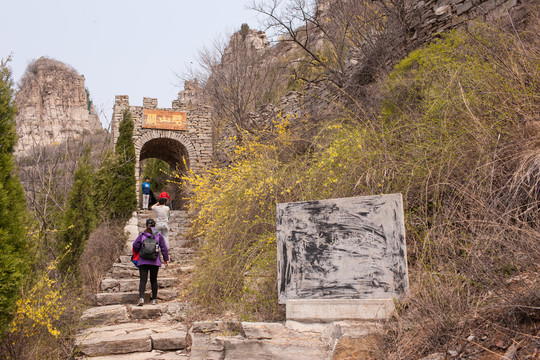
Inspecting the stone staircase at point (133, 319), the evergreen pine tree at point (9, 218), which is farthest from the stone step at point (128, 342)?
the evergreen pine tree at point (9, 218)

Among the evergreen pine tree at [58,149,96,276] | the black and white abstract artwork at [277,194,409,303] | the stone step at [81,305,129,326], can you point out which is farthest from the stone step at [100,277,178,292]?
the black and white abstract artwork at [277,194,409,303]

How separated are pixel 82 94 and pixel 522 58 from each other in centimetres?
4849

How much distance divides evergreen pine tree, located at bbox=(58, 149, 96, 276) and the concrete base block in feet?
14.9

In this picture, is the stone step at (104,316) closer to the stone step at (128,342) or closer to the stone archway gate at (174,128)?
the stone step at (128,342)

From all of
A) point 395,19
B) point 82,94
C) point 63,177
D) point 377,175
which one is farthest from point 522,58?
point 82,94

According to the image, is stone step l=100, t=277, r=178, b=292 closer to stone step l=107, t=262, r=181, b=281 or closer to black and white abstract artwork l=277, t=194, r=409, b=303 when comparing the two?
stone step l=107, t=262, r=181, b=281

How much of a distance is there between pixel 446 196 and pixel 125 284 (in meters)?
5.69

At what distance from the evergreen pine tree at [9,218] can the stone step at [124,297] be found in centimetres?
252

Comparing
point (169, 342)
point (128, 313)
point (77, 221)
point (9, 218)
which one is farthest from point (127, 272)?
point (9, 218)

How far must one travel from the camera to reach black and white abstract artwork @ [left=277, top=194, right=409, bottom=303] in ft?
10.2

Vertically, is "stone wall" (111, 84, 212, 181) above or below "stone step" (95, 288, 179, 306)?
above

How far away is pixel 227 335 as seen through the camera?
145 inches

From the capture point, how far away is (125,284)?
718 centimetres

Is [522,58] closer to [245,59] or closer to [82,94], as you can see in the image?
[245,59]
